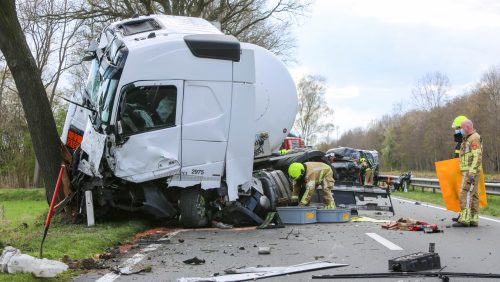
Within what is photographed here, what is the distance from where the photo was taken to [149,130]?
8570mm

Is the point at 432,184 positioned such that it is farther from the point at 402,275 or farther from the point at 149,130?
the point at 402,275

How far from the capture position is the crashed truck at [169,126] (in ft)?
27.9

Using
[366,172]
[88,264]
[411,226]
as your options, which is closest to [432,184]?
[366,172]

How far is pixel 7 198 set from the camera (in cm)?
3156

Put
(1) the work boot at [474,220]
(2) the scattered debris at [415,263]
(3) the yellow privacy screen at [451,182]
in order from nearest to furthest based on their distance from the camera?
1. (2) the scattered debris at [415,263]
2. (1) the work boot at [474,220]
3. (3) the yellow privacy screen at [451,182]

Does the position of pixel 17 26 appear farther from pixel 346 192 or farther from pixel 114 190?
pixel 346 192

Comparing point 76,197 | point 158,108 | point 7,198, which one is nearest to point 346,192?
point 158,108

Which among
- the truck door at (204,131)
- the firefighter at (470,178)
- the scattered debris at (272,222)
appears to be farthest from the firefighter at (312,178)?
the firefighter at (470,178)

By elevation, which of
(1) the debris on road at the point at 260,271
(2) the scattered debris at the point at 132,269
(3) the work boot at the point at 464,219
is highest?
(3) the work boot at the point at 464,219

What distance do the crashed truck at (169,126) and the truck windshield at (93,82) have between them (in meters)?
0.04

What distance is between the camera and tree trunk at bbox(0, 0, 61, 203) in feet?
30.5

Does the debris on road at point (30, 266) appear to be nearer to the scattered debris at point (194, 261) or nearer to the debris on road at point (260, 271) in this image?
the debris on road at point (260, 271)

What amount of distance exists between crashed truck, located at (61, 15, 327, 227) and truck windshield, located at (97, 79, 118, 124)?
0.06ft

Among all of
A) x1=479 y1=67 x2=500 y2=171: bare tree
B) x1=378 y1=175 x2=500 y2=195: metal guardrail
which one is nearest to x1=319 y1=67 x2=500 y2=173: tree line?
x1=479 y1=67 x2=500 y2=171: bare tree
